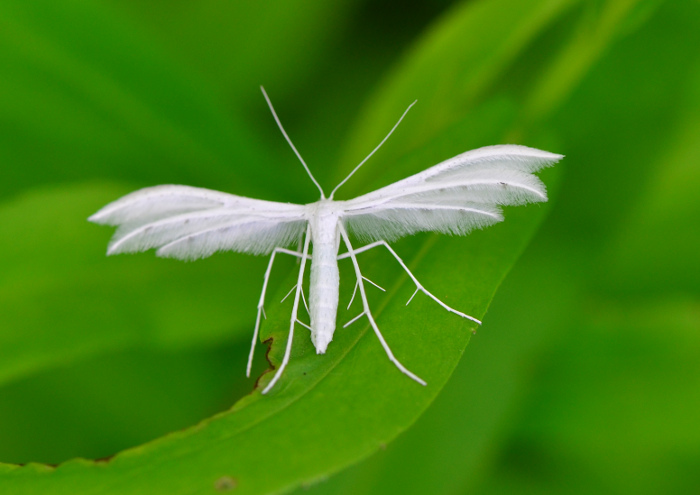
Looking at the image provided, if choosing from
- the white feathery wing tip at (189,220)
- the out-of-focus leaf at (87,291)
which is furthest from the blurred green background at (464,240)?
the white feathery wing tip at (189,220)

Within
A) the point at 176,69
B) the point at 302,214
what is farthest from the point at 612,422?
the point at 176,69

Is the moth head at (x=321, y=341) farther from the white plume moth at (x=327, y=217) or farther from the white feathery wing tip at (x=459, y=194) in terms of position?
the white feathery wing tip at (x=459, y=194)

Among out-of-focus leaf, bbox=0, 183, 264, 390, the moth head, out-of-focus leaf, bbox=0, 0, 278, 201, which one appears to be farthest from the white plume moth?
out-of-focus leaf, bbox=0, 0, 278, 201

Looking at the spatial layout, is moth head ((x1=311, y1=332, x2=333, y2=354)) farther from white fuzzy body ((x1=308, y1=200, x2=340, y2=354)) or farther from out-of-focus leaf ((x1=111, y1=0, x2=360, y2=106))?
out-of-focus leaf ((x1=111, y1=0, x2=360, y2=106))

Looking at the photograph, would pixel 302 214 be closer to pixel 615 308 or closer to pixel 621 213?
pixel 621 213

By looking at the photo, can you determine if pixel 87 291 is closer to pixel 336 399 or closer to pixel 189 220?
pixel 189 220

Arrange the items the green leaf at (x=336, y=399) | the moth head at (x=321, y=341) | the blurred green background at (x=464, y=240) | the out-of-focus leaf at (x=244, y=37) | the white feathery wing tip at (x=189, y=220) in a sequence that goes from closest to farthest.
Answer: the green leaf at (x=336, y=399), the moth head at (x=321, y=341), the white feathery wing tip at (x=189, y=220), the blurred green background at (x=464, y=240), the out-of-focus leaf at (x=244, y=37)

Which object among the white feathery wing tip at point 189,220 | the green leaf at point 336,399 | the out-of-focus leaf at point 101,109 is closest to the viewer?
the green leaf at point 336,399

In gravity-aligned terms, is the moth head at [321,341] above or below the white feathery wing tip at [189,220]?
below
